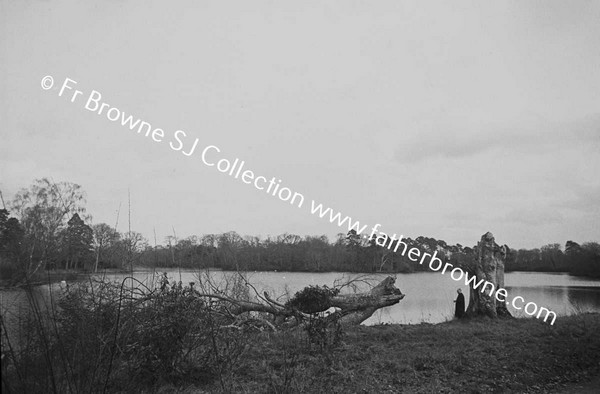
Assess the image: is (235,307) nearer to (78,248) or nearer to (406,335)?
(406,335)

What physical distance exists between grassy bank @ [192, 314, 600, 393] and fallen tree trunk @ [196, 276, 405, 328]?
1494 mm

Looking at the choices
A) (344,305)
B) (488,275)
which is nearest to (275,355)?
(344,305)

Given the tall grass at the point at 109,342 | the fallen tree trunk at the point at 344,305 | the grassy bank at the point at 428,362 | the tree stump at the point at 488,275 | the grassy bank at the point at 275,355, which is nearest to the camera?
→ the tall grass at the point at 109,342

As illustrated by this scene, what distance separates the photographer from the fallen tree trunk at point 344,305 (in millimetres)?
11328

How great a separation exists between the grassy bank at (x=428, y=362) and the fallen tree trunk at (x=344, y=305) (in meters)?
1.49

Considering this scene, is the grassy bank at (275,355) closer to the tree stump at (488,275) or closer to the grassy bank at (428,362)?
the grassy bank at (428,362)

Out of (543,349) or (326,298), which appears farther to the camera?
(326,298)

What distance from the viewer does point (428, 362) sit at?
7.72 m

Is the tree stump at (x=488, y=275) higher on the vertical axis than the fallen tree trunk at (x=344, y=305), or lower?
higher

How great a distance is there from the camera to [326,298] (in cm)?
1125

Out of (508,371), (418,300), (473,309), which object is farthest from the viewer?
(418,300)

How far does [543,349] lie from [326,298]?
16.0 feet

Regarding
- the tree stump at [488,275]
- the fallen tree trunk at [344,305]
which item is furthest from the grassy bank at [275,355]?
the tree stump at [488,275]

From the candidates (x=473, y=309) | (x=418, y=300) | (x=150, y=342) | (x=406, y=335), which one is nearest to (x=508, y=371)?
(x=406, y=335)
